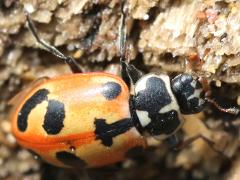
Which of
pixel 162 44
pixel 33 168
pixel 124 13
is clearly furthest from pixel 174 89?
pixel 33 168

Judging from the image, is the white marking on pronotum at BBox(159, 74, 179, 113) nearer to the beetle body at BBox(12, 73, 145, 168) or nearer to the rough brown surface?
the rough brown surface

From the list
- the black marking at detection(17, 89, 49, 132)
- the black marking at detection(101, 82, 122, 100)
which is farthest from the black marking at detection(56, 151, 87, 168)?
the black marking at detection(101, 82, 122, 100)

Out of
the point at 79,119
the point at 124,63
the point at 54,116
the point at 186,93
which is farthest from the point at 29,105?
the point at 186,93

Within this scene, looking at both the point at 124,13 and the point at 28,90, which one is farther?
the point at 28,90

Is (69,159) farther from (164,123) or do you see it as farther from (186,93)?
(186,93)

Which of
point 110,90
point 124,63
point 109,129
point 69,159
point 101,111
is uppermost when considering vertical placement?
point 124,63

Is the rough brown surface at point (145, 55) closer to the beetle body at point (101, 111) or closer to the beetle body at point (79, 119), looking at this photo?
the beetle body at point (101, 111)

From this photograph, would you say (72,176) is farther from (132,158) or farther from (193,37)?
(193,37)
